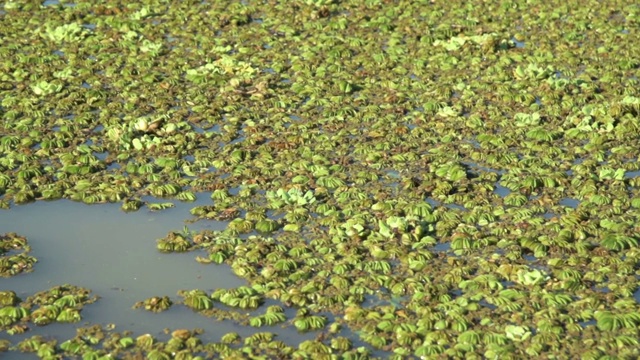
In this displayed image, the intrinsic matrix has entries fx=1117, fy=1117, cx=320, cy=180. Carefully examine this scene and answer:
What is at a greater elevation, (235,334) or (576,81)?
(235,334)

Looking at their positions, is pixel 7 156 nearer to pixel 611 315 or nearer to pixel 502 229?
pixel 502 229

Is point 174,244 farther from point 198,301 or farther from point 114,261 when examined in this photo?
point 198,301

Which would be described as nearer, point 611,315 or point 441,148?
point 611,315

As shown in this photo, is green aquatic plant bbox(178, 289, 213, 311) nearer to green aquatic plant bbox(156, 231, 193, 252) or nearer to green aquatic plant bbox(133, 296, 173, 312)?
green aquatic plant bbox(133, 296, 173, 312)

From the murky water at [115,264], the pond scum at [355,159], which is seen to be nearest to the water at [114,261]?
the murky water at [115,264]

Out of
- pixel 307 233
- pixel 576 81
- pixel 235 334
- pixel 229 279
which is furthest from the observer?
pixel 576 81

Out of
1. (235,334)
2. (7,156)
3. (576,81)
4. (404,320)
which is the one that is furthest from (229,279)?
(576,81)

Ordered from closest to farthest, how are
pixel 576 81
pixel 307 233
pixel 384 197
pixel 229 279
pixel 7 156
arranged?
pixel 229 279, pixel 307 233, pixel 384 197, pixel 7 156, pixel 576 81

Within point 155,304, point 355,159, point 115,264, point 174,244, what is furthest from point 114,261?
point 355,159
